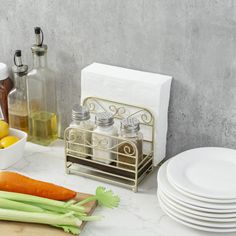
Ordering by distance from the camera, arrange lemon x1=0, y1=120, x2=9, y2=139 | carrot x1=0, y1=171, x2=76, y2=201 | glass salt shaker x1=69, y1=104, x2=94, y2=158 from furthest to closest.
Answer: lemon x1=0, y1=120, x2=9, y2=139, glass salt shaker x1=69, y1=104, x2=94, y2=158, carrot x1=0, y1=171, x2=76, y2=201

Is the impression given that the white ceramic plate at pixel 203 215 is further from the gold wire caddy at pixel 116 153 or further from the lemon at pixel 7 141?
the lemon at pixel 7 141

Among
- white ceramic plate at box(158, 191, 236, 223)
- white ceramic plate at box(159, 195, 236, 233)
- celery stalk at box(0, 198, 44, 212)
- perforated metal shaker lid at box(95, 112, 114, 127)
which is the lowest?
white ceramic plate at box(159, 195, 236, 233)

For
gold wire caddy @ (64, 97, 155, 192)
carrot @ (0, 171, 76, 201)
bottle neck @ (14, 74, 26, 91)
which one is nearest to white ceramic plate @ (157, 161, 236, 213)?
gold wire caddy @ (64, 97, 155, 192)

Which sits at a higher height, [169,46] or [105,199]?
[169,46]

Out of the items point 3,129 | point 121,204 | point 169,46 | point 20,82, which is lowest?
point 121,204

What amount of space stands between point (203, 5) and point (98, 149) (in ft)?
1.52

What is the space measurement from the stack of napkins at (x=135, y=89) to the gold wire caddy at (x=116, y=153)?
2 cm

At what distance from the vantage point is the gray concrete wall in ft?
4.87

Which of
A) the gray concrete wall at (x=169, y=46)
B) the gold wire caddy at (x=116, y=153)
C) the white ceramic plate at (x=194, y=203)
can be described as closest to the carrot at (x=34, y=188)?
the gold wire caddy at (x=116, y=153)

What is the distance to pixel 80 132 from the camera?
5.22 feet

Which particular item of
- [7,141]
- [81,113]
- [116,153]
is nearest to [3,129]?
[7,141]

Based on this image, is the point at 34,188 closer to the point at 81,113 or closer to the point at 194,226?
the point at 81,113

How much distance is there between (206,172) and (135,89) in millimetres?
301

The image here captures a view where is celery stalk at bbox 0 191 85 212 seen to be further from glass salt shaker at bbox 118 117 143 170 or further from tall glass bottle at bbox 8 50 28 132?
tall glass bottle at bbox 8 50 28 132
